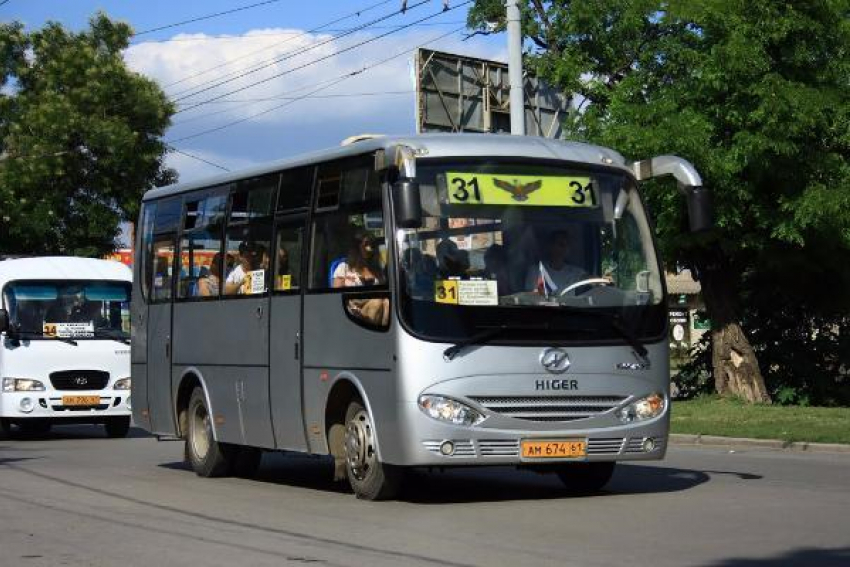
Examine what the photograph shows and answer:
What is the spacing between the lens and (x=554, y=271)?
42.4ft

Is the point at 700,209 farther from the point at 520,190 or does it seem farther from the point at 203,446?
the point at 203,446

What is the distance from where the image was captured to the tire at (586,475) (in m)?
13.9

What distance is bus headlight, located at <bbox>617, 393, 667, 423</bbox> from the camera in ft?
43.0

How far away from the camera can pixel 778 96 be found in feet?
84.8

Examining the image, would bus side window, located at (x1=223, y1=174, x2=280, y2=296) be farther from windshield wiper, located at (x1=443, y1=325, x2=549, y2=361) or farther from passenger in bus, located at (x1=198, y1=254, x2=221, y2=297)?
windshield wiper, located at (x1=443, y1=325, x2=549, y2=361)

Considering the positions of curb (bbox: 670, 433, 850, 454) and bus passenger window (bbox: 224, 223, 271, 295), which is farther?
curb (bbox: 670, 433, 850, 454)

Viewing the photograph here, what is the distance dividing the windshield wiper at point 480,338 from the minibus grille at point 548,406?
385 mm

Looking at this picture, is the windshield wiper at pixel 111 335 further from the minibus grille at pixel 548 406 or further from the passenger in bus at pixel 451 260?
the minibus grille at pixel 548 406

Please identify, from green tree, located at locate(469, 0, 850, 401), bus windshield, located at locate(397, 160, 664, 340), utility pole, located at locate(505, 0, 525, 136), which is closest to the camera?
bus windshield, located at locate(397, 160, 664, 340)

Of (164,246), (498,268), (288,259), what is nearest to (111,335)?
(164,246)

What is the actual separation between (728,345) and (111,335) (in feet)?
39.6

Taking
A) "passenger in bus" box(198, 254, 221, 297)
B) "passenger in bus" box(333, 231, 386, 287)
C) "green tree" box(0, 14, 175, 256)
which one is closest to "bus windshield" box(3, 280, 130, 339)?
"passenger in bus" box(198, 254, 221, 297)

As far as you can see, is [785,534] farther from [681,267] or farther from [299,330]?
[681,267]

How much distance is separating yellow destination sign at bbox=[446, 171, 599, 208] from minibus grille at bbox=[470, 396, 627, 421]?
5.16 feet
